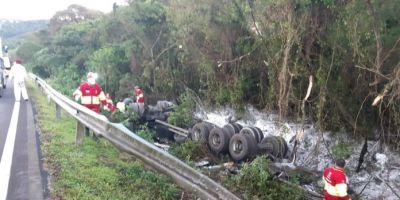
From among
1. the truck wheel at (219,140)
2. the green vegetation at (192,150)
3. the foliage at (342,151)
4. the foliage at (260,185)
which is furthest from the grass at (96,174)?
the foliage at (342,151)

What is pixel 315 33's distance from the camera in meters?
9.66

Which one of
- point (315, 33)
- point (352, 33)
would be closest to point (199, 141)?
point (315, 33)

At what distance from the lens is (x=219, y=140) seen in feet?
36.1

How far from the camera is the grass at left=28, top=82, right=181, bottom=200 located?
5121 millimetres

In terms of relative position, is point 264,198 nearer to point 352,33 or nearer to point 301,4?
point 352,33

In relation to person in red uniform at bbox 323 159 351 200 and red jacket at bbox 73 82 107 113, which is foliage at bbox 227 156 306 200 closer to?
person in red uniform at bbox 323 159 351 200

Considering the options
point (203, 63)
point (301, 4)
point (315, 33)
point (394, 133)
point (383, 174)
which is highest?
point (301, 4)

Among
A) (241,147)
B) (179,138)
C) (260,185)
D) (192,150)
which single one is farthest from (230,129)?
(260,185)

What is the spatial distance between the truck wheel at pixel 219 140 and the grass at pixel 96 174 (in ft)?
12.2

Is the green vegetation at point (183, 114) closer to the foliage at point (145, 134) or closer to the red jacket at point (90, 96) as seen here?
the foliage at point (145, 134)

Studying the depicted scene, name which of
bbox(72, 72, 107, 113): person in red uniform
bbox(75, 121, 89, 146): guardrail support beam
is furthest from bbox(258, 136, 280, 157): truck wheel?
bbox(75, 121, 89, 146): guardrail support beam

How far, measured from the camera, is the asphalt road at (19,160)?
4988mm

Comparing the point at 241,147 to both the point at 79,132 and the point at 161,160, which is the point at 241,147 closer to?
the point at 79,132

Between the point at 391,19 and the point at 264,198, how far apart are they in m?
4.32
